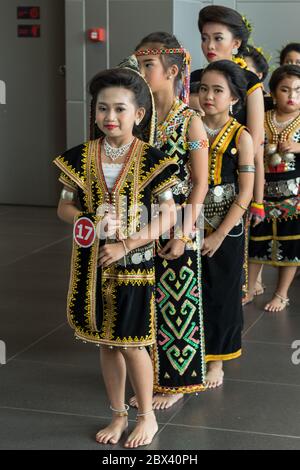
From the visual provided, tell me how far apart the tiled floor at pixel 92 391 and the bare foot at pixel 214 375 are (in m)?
0.05

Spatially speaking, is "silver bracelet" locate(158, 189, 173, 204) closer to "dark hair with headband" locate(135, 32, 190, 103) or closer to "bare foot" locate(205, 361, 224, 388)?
"dark hair with headband" locate(135, 32, 190, 103)

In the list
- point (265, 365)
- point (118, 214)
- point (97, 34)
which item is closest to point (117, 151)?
point (118, 214)

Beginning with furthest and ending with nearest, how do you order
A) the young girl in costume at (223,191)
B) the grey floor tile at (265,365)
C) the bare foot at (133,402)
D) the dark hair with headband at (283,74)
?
the dark hair with headband at (283,74) < the grey floor tile at (265,365) < the young girl in costume at (223,191) < the bare foot at (133,402)

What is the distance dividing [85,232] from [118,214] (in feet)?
0.40

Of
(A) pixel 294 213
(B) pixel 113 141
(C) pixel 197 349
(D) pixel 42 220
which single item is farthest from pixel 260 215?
(D) pixel 42 220

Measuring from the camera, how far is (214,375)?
379 centimetres

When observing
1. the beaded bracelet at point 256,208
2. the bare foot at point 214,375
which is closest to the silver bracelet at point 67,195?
the bare foot at point 214,375

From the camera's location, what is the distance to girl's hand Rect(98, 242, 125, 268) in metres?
2.89

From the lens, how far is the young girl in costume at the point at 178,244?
3.28m

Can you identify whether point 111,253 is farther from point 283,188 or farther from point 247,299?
point 247,299

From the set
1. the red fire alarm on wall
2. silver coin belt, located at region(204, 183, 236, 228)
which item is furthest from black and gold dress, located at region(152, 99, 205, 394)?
the red fire alarm on wall

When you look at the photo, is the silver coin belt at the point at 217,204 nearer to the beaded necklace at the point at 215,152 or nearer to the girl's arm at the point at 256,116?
the beaded necklace at the point at 215,152

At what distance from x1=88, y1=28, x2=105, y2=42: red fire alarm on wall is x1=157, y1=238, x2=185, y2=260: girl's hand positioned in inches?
197

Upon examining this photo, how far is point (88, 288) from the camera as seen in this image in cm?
295
